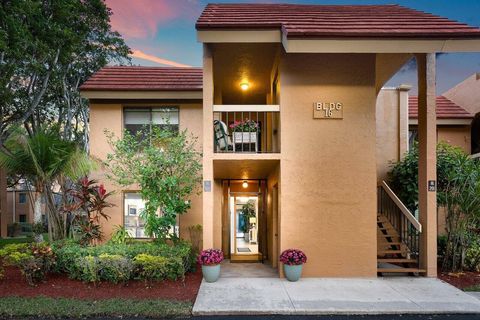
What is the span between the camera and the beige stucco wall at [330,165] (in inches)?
361

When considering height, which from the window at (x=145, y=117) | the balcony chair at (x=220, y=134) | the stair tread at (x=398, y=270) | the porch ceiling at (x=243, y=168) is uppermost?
the window at (x=145, y=117)

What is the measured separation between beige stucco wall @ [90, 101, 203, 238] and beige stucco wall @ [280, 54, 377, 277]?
4.10 metres

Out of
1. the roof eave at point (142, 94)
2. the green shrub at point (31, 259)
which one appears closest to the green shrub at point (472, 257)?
the roof eave at point (142, 94)

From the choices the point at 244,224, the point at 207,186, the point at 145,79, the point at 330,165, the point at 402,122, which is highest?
the point at 145,79

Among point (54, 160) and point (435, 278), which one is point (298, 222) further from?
point (54, 160)

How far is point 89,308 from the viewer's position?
677 centimetres

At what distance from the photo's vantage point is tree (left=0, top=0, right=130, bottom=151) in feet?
41.8

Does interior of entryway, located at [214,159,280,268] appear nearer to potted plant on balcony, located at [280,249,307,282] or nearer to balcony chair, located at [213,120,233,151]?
balcony chair, located at [213,120,233,151]

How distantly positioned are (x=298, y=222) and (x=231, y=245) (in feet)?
12.6

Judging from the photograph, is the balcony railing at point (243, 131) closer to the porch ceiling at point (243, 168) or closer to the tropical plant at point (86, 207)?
the porch ceiling at point (243, 168)

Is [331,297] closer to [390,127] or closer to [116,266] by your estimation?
[116,266]

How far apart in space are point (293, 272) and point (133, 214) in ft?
21.0

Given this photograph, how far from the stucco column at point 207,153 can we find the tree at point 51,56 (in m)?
6.91

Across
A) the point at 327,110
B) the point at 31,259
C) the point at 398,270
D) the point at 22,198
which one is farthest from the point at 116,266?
the point at 22,198
